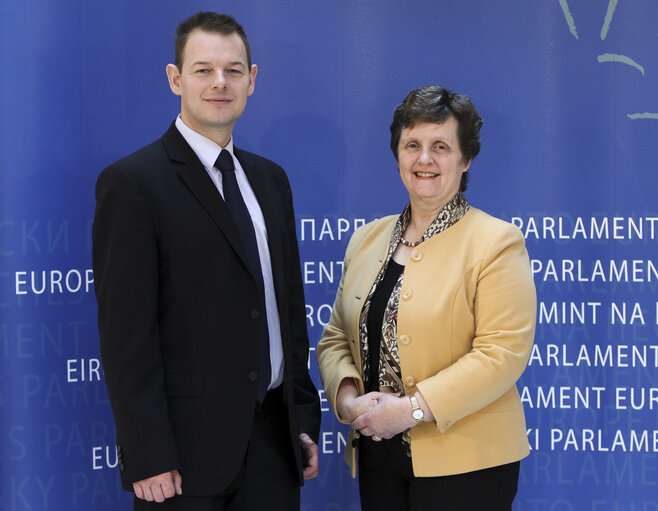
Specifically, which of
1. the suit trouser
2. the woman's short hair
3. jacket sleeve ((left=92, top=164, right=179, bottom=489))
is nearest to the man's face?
jacket sleeve ((left=92, top=164, right=179, bottom=489))

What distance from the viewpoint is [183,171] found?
163 centimetres

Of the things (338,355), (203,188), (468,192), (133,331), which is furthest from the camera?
(468,192)

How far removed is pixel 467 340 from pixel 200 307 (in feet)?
2.43

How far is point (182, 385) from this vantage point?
1584 mm

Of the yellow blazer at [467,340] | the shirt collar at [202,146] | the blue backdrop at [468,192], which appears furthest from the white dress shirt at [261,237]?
the blue backdrop at [468,192]

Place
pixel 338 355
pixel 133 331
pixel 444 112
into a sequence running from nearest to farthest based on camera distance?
pixel 133 331 → pixel 444 112 → pixel 338 355

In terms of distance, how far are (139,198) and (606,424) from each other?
2.14 metres

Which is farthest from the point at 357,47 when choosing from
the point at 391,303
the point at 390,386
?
the point at 390,386

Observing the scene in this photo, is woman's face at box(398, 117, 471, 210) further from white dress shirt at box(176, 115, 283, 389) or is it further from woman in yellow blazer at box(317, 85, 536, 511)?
white dress shirt at box(176, 115, 283, 389)

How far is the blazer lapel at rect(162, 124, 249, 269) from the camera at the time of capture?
1.61m

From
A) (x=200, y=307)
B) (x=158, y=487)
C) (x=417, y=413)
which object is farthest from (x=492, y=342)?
(x=158, y=487)

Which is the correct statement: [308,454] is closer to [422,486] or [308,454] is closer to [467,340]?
[422,486]

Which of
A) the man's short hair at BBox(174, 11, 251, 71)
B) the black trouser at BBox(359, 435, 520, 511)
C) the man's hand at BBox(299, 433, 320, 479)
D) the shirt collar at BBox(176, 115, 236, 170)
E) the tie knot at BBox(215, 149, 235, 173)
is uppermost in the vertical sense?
the man's short hair at BBox(174, 11, 251, 71)

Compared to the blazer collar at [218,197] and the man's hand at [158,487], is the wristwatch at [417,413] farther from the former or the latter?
the man's hand at [158,487]
